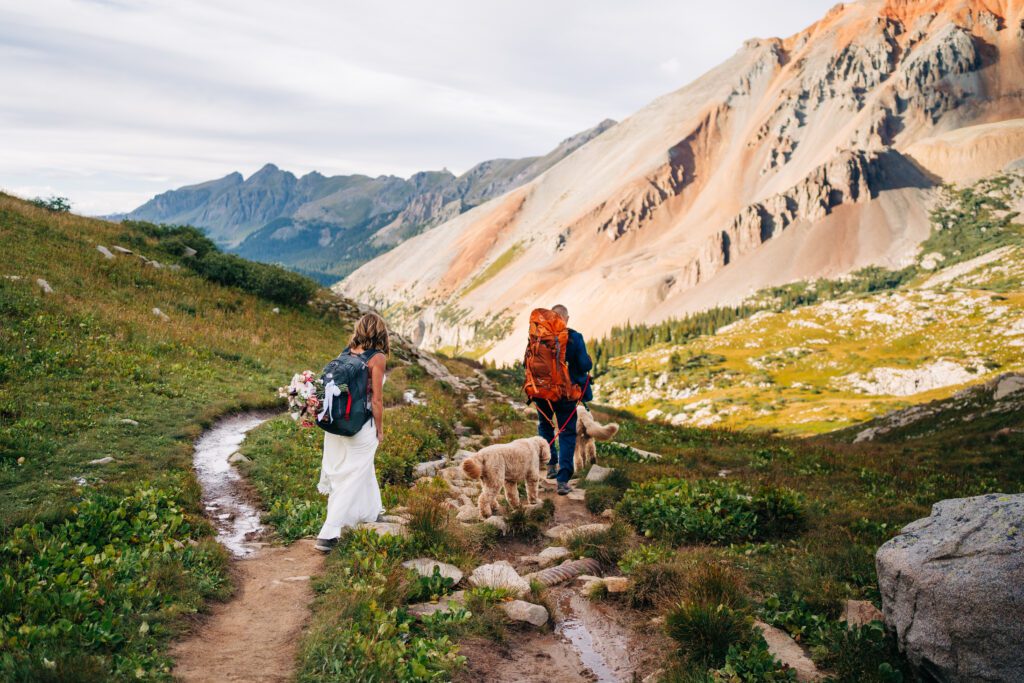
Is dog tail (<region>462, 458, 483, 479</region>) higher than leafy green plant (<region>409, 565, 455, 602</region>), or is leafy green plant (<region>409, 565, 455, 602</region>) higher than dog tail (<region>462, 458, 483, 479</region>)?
dog tail (<region>462, 458, 483, 479</region>)

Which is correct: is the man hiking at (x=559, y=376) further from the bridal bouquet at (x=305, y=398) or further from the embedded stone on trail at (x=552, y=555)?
the bridal bouquet at (x=305, y=398)

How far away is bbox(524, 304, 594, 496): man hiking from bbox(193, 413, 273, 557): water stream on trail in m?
6.50

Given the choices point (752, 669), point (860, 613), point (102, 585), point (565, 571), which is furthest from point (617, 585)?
point (102, 585)

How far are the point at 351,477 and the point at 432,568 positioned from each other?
2267 mm

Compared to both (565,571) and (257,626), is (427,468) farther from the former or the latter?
(257,626)

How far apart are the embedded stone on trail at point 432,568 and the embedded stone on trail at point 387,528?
0.70m

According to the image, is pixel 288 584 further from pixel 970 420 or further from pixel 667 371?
pixel 667 371

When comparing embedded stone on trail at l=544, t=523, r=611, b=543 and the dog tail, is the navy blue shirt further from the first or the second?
the dog tail

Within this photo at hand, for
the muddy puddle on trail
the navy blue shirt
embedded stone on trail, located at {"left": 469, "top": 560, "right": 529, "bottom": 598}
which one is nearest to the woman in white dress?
embedded stone on trail, located at {"left": 469, "top": 560, "right": 529, "bottom": 598}

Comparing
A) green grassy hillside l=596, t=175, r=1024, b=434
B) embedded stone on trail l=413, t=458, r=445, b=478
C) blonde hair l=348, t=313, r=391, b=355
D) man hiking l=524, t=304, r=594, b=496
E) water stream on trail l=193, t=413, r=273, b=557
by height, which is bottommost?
green grassy hillside l=596, t=175, r=1024, b=434

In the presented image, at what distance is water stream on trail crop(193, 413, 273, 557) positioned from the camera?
10.0m

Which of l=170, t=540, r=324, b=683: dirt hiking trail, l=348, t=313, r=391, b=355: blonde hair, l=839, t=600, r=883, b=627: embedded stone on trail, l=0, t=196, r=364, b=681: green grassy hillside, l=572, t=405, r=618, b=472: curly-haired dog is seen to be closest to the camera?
l=170, t=540, r=324, b=683: dirt hiking trail

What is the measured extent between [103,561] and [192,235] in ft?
111

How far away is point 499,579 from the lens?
8.50 m
